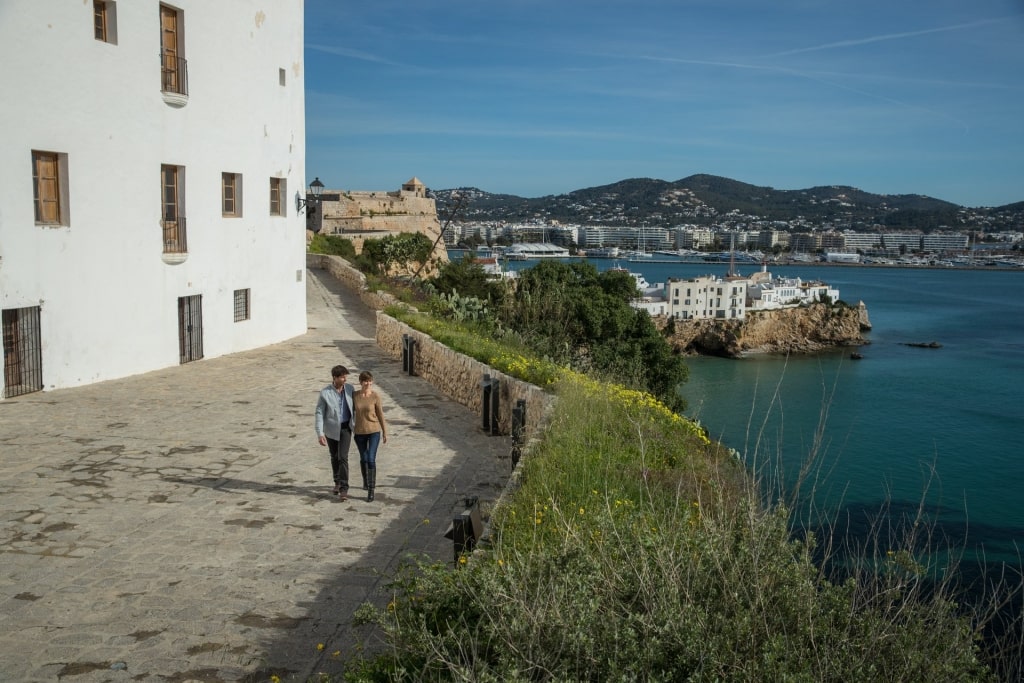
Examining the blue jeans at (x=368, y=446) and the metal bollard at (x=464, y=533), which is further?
the blue jeans at (x=368, y=446)

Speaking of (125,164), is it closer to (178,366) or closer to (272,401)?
(178,366)

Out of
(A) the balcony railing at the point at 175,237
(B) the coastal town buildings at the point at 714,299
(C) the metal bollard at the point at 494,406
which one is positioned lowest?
(B) the coastal town buildings at the point at 714,299

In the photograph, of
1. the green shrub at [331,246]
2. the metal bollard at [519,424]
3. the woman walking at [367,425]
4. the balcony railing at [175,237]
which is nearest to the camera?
the woman walking at [367,425]

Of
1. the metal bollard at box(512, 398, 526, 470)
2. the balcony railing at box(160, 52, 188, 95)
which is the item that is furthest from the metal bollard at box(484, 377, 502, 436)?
the balcony railing at box(160, 52, 188, 95)

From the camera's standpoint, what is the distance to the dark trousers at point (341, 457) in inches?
347

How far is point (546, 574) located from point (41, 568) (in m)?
4.58

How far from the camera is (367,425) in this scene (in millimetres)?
8781

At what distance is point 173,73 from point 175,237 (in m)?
3.18

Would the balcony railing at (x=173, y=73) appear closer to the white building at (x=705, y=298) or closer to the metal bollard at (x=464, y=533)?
the metal bollard at (x=464, y=533)

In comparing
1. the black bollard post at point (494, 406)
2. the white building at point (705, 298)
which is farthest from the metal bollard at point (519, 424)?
the white building at point (705, 298)

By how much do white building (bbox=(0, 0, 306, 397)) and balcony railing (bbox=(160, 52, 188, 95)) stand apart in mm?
34

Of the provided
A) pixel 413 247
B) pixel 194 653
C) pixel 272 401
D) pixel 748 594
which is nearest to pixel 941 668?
pixel 748 594

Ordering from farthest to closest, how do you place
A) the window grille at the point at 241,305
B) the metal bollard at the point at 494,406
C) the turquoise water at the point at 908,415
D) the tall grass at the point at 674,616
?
1. the turquoise water at the point at 908,415
2. the window grille at the point at 241,305
3. the metal bollard at the point at 494,406
4. the tall grass at the point at 674,616

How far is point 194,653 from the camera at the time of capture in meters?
5.50
